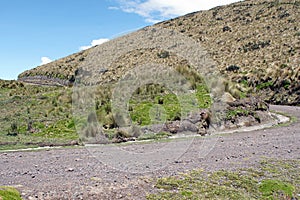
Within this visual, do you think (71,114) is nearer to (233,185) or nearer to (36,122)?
(36,122)

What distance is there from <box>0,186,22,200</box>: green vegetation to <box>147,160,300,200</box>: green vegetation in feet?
7.16

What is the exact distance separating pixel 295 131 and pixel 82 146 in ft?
26.2

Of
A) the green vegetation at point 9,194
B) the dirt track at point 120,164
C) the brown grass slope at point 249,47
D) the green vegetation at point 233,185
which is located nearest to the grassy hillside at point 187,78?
the brown grass slope at point 249,47

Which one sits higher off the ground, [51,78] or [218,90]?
[51,78]

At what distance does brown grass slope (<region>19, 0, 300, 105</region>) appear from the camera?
29.9 m

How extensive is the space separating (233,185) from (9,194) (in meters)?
4.17

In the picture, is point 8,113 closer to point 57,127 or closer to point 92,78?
point 57,127

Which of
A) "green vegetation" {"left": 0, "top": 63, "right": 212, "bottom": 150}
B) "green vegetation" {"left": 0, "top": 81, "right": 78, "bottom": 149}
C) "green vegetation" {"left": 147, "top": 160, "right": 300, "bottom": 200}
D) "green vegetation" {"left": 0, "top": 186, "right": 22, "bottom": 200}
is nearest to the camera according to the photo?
"green vegetation" {"left": 0, "top": 186, "right": 22, "bottom": 200}

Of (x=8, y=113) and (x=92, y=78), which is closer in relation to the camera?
(x=8, y=113)

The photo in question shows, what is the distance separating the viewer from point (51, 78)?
5909 cm

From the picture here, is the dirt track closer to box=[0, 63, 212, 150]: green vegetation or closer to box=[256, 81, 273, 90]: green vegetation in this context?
box=[0, 63, 212, 150]: green vegetation

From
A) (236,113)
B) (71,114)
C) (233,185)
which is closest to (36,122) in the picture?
(71,114)

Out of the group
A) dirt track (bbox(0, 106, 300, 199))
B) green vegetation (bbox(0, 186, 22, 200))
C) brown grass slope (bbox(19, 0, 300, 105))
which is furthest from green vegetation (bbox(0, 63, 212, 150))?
brown grass slope (bbox(19, 0, 300, 105))

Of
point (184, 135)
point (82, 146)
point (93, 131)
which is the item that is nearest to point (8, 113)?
point (93, 131)
